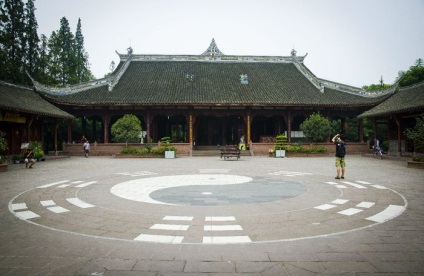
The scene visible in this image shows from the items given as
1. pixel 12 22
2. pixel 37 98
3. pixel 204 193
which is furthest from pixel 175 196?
pixel 12 22

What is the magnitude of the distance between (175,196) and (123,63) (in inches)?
1089

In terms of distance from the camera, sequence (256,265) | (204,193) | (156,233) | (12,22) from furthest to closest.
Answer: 1. (12,22)
2. (204,193)
3. (156,233)
4. (256,265)

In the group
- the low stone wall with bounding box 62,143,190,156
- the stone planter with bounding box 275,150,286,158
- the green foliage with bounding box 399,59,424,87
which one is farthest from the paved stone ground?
the green foliage with bounding box 399,59,424,87

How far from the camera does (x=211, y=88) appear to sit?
27781 mm

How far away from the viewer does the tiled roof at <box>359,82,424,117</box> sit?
18.5 m

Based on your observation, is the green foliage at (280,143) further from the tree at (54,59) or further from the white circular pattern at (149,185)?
the tree at (54,59)

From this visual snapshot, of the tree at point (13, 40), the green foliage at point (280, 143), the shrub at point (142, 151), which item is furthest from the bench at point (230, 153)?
the tree at point (13, 40)

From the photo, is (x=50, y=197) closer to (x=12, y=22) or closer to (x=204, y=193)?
(x=204, y=193)

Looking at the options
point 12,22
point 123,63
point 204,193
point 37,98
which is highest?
point 12,22

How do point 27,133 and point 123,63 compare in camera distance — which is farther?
point 123,63

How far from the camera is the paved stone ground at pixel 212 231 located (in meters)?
3.32

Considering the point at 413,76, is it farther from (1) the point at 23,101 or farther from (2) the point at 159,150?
(1) the point at 23,101

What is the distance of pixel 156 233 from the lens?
4438 mm

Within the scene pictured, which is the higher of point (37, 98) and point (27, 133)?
point (37, 98)
